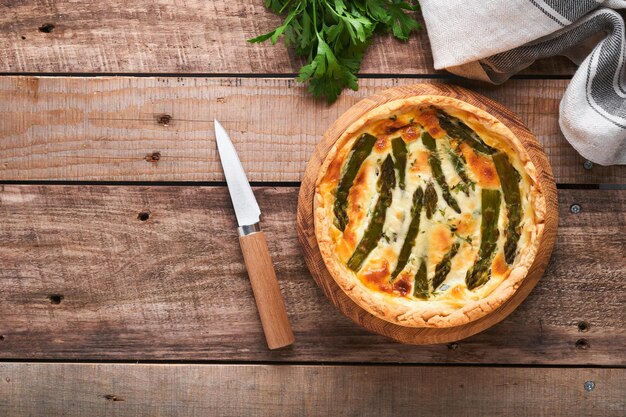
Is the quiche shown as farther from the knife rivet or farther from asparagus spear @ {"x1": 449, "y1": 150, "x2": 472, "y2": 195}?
the knife rivet

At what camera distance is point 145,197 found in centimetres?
226

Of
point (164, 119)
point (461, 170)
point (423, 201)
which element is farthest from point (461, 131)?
point (164, 119)

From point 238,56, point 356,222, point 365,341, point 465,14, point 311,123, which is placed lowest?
point 365,341

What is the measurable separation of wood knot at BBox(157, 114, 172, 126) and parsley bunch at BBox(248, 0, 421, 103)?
1.28 ft

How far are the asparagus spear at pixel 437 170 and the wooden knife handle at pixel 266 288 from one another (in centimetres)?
58

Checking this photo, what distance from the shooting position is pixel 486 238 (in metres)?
2.07

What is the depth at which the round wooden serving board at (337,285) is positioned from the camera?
2.13m

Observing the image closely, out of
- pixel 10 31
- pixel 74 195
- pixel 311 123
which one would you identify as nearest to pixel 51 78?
pixel 10 31

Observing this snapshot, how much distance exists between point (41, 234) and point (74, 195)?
0.17 m

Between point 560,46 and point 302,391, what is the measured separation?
54.5 inches

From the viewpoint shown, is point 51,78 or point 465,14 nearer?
point 465,14

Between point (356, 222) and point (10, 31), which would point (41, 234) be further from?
point (356, 222)

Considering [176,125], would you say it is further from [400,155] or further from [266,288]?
[400,155]

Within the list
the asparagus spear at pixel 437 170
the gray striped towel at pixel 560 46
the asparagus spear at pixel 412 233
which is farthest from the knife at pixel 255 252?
the gray striped towel at pixel 560 46
